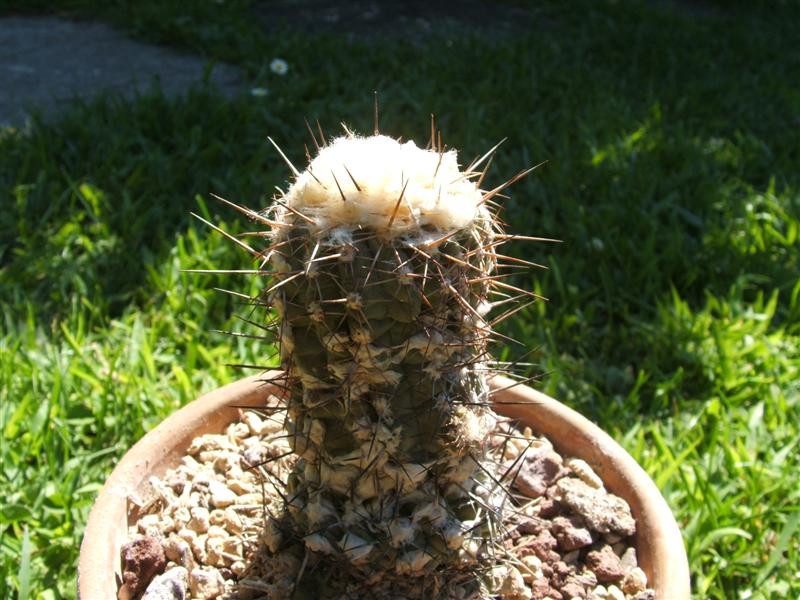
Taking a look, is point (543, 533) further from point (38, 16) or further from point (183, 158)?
point (38, 16)

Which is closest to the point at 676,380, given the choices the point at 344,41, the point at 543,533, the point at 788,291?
the point at 788,291

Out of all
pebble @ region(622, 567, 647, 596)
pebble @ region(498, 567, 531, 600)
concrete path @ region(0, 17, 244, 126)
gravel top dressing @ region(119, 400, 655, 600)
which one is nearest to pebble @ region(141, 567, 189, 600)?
gravel top dressing @ region(119, 400, 655, 600)

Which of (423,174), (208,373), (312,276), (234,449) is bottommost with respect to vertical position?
(208,373)

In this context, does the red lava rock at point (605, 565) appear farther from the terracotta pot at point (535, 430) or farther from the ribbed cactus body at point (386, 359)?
the ribbed cactus body at point (386, 359)

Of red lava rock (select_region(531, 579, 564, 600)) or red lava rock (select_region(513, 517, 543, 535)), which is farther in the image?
red lava rock (select_region(513, 517, 543, 535))

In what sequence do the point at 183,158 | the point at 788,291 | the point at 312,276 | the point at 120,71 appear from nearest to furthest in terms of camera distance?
the point at 312,276 → the point at 788,291 → the point at 183,158 → the point at 120,71

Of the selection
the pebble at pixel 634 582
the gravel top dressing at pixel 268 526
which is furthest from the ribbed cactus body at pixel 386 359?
the pebble at pixel 634 582

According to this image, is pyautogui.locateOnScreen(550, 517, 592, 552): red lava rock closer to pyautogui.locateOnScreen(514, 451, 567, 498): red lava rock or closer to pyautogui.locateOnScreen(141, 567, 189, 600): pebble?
pyautogui.locateOnScreen(514, 451, 567, 498): red lava rock
